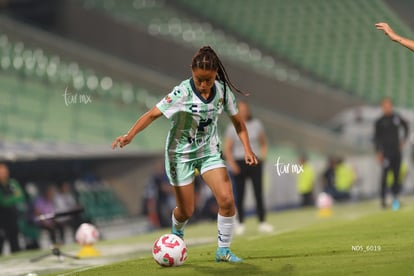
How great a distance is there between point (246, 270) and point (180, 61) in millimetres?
23623

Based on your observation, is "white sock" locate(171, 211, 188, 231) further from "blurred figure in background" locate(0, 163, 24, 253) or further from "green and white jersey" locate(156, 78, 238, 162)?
"blurred figure in background" locate(0, 163, 24, 253)

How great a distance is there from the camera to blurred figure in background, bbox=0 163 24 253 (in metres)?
18.5

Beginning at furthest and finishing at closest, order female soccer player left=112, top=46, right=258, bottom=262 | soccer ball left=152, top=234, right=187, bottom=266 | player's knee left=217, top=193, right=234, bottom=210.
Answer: soccer ball left=152, top=234, right=187, bottom=266 → player's knee left=217, top=193, right=234, bottom=210 → female soccer player left=112, top=46, right=258, bottom=262

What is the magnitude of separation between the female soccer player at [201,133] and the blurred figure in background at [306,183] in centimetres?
1655

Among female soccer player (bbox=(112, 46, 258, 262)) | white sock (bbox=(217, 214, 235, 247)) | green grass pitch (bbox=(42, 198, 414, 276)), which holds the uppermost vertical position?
female soccer player (bbox=(112, 46, 258, 262))

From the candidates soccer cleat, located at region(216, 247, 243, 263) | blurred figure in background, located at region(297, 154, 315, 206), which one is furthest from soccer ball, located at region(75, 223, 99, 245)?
blurred figure in background, located at region(297, 154, 315, 206)

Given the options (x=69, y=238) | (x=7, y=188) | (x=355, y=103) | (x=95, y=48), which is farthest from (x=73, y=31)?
(x=7, y=188)

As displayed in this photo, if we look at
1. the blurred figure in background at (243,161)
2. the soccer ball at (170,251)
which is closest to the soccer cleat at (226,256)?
the soccer ball at (170,251)

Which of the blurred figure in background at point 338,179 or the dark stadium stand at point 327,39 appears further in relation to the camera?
the blurred figure in background at point 338,179

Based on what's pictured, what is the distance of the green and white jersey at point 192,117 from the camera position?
1034cm

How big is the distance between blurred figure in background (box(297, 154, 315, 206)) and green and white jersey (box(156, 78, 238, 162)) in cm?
1660

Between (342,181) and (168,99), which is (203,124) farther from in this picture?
(342,181)

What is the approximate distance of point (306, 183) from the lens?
27438mm

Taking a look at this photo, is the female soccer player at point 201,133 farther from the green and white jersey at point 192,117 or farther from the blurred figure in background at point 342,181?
the blurred figure in background at point 342,181
